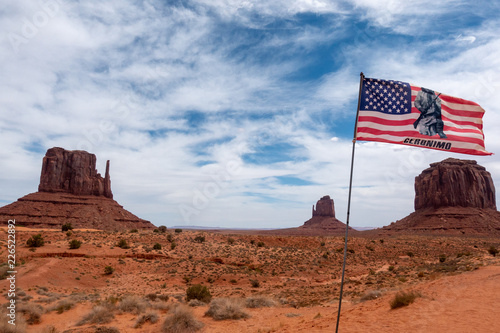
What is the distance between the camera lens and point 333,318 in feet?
37.3

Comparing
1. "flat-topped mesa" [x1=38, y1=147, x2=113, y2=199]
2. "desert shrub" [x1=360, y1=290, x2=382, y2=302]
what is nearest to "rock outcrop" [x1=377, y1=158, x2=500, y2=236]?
"desert shrub" [x1=360, y1=290, x2=382, y2=302]

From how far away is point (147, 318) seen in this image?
12867mm

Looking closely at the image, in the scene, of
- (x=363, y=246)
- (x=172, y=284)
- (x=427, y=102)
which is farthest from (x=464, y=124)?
(x=363, y=246)

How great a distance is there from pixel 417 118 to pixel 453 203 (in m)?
108

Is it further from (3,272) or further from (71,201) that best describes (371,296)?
(71,201)

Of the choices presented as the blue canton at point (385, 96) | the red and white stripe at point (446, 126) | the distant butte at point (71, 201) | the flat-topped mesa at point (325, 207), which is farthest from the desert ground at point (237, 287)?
the flat-topped mesa at point (325, 207)

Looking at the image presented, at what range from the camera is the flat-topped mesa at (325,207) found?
156m

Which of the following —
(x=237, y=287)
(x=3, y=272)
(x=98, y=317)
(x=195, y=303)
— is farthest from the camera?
(x=237, y=287)

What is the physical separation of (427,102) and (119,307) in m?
16.0

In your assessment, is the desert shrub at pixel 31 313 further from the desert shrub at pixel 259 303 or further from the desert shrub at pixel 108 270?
the desert shrub at pixel 108 270

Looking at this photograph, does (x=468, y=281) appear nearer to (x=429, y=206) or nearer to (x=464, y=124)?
(x=464, y=124)

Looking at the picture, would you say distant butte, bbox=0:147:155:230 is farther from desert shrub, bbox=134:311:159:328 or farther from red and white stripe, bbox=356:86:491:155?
red and white stripe, bbox=356:86:491:155

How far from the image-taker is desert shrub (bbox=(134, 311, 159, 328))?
41.2ft

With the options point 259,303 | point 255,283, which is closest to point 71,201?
point 255,283
